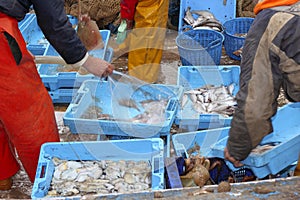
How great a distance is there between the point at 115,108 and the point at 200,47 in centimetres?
169

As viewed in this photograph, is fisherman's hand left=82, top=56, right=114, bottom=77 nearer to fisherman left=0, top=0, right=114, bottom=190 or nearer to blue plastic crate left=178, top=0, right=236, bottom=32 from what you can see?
fisherman left=0, top=0, right=114, bottom=190

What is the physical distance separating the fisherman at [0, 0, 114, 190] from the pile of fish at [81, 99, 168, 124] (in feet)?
2.31

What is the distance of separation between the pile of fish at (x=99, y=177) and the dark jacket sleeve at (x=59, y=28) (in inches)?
32.2

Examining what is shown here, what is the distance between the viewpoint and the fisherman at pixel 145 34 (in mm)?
5352

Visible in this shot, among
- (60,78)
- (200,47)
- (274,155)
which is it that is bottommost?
(60,78)

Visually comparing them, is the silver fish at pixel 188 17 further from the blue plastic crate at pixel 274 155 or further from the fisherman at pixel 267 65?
the fisherman at pixel 267 65

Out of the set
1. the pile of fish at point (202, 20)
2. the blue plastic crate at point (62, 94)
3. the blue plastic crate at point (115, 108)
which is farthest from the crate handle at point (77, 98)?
the pile of fish at point (202, 20)

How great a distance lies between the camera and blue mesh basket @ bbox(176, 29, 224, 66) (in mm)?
5641

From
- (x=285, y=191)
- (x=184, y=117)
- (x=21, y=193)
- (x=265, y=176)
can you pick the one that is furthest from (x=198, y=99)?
(x=285, y=191)

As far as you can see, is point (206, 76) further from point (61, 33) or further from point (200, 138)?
point (61, 33)

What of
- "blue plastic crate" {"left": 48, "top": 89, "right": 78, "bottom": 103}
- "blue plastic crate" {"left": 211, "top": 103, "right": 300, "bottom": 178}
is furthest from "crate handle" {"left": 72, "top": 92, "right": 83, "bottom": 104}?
"blue plastic crate" {"left": 211, "top": 103, "right": 300, "bottom": 178}

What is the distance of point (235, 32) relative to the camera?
257 inches

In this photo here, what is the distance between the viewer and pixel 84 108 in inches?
181

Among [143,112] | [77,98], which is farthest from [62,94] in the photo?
[143,112]
